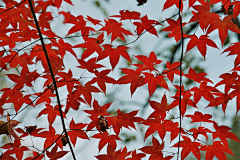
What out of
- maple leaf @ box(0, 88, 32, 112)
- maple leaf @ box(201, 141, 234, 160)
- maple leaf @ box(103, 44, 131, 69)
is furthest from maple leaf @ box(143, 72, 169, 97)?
maple leaf @ box(0, 88, 32, 112)

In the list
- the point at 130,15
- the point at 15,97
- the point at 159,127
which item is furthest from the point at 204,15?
the point at 15,97

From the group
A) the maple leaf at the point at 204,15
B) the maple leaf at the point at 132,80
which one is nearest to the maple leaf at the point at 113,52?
the maple leaf at the point at 132,80

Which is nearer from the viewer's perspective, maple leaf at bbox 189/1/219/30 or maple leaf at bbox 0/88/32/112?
maple leaf at bbox 189/1/219/30

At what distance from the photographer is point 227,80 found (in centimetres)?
133

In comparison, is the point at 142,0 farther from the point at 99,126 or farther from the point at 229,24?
the point at 99,126

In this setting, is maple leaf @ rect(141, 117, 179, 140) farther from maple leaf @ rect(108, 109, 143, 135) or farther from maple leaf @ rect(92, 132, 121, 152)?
maple leaf @ rect(92, 132, 121, 152)

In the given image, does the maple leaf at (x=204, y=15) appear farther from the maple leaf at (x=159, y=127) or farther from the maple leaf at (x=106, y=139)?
the maple leaf at (x=106, y=139)

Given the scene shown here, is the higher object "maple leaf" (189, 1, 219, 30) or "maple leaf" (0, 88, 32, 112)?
"maple leaf" (189, 1, 219, 30)

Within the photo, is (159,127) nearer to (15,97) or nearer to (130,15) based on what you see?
(130,15)

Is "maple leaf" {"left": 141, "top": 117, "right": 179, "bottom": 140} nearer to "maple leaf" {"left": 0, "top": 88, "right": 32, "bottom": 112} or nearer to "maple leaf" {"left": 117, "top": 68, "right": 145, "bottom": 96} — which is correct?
"maple leaf" {"left": 117, "top": 68, "right": 145, "bottom": 96}

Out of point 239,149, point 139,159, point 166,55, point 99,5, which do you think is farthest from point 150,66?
point 239,149

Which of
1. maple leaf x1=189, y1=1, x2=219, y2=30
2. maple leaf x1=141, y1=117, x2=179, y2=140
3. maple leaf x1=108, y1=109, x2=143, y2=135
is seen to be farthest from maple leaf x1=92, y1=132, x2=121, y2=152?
maple leaf x1=189, y1=1, x2=219, y2=30

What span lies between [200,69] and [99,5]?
1741 mm

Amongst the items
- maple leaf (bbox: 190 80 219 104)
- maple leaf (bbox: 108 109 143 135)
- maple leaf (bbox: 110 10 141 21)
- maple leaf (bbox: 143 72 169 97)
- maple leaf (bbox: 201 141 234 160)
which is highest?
maple leaf (bbox: 110 10 141 21)
